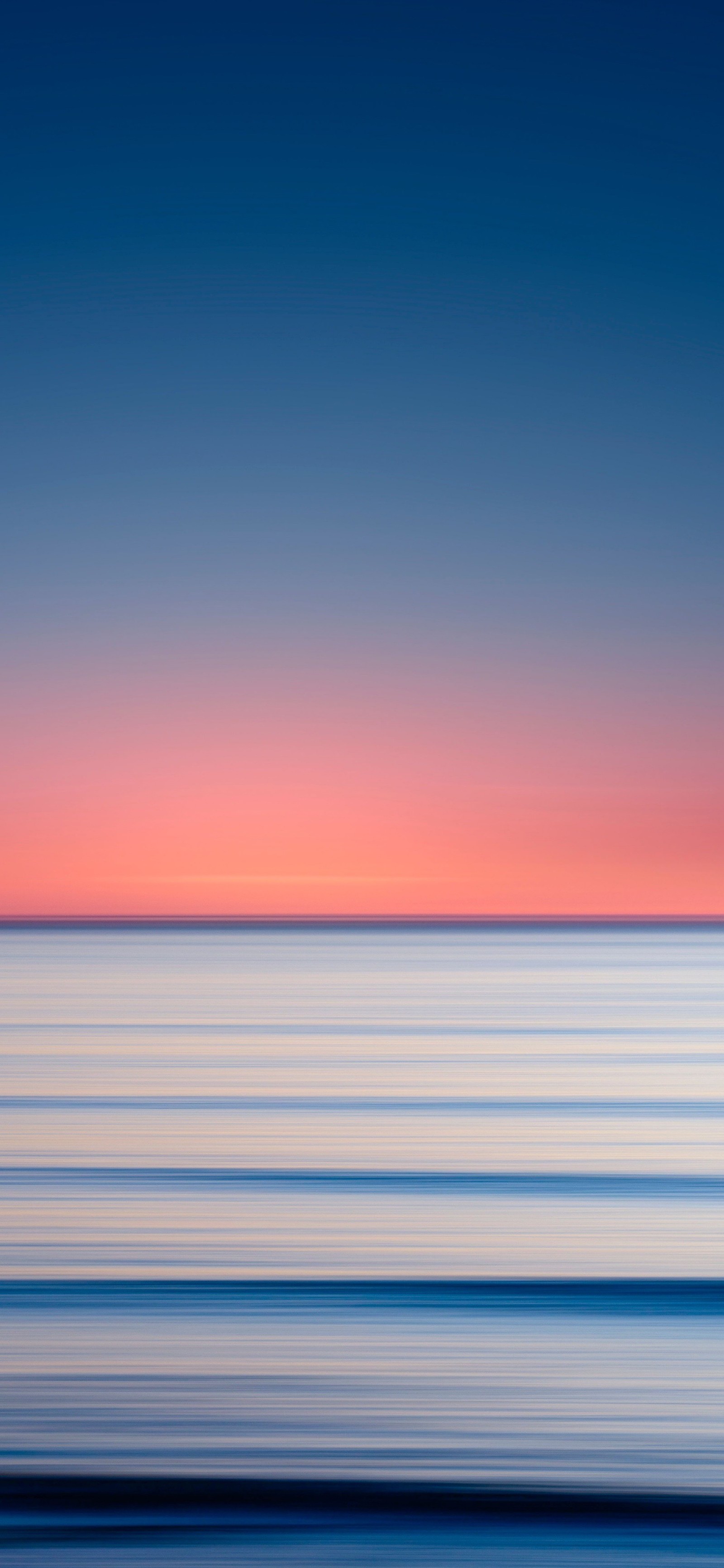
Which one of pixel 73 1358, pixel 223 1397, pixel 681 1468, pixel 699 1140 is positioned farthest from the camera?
pixel 699 1140

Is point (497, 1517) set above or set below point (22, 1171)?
below

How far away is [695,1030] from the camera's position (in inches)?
352

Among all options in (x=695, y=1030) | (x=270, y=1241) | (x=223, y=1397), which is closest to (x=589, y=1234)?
(x=270, y=1241)

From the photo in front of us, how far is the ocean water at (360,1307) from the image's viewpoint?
2.03 metres

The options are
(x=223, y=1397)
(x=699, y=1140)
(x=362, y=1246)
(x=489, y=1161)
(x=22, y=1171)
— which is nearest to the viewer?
(x=223, y=1397)

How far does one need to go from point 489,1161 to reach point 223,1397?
2.29 metres

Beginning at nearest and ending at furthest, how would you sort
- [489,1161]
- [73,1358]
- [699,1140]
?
[73,1358], [489,1161], [699,1140]

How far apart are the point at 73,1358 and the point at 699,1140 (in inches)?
124

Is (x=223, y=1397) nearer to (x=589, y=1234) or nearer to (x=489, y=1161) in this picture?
(x=589, y=1234)

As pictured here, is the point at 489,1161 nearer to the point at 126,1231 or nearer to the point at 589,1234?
the point at 589,1234

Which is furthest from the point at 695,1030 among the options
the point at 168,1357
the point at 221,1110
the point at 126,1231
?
the point at 168,1357

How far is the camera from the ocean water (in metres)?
2.03

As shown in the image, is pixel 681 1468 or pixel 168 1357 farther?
pixel 168 1357

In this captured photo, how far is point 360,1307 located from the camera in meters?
2.99
